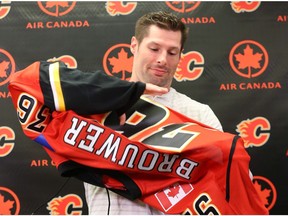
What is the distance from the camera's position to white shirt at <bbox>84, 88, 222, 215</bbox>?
0.86 m

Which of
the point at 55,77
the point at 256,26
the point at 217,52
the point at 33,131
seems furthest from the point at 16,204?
the point at 256,26

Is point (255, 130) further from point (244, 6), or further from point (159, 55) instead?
point (159, 55)

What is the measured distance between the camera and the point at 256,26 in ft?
4.84

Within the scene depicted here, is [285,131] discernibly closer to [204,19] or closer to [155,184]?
[204,19]

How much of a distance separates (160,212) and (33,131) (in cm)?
34

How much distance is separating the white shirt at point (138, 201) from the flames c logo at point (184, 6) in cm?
59

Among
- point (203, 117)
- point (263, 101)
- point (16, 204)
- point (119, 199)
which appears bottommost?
point (16, 204)

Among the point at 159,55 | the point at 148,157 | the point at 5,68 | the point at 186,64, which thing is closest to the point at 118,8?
the point at 186,64

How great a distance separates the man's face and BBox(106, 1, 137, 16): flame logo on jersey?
21.4 inches

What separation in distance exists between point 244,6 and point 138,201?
0.96 meters

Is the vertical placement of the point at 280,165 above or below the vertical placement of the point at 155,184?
above

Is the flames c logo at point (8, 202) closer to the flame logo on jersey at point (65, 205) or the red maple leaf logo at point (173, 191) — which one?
the flame logo on jersey at point (65, 205)

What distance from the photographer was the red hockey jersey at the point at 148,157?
82cm

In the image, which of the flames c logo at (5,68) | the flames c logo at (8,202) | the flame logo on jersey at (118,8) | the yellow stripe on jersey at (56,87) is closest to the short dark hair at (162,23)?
the yellow stripe on jersey at (56,87)
